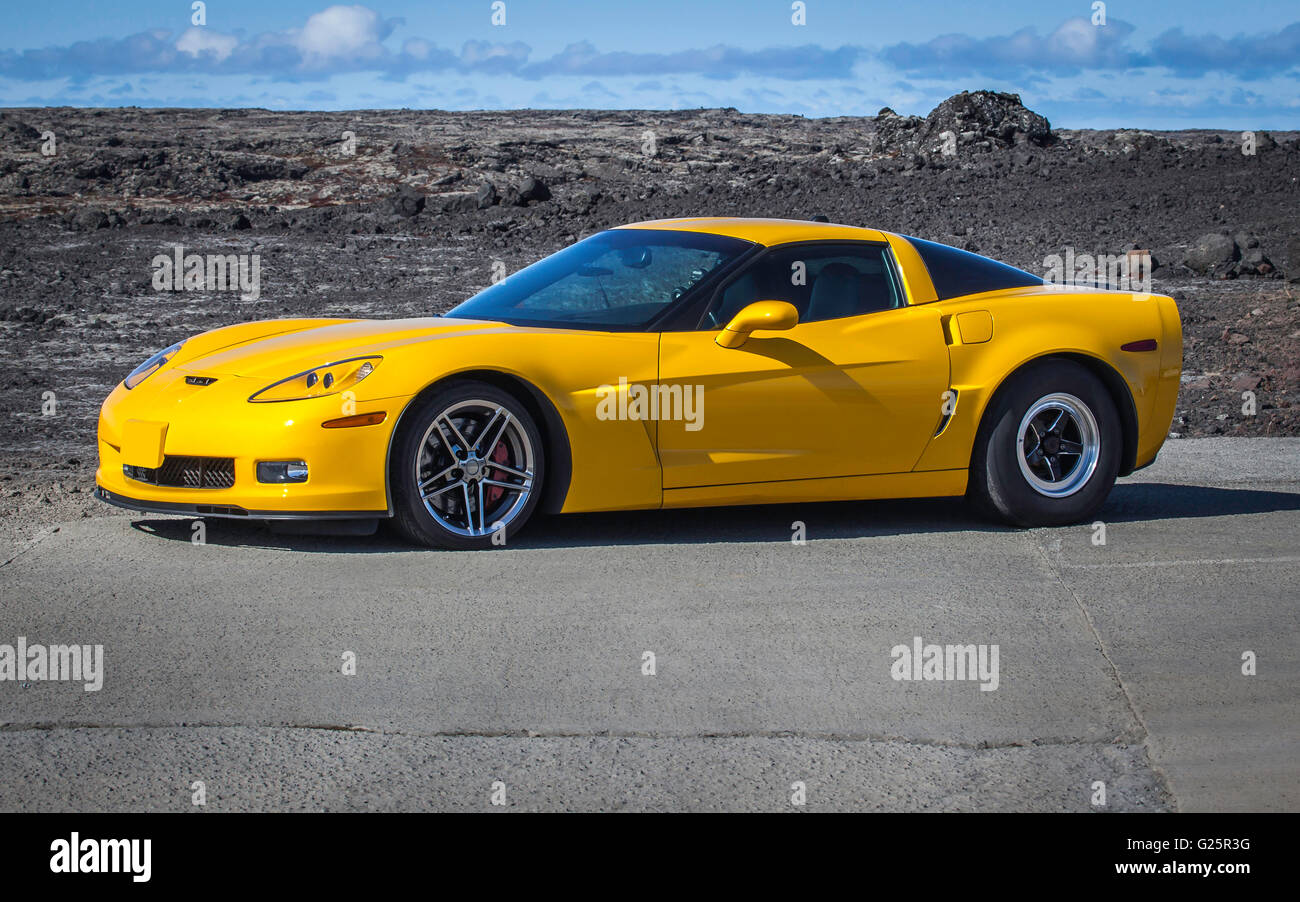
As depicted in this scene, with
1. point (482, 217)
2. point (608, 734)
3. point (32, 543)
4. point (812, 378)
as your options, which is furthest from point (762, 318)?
point (482, 217)

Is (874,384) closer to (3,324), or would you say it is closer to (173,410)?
(173,410)

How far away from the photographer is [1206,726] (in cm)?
421

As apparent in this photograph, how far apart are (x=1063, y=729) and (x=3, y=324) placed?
44.8 feet

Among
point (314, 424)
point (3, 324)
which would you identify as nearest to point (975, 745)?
point (314, 424)

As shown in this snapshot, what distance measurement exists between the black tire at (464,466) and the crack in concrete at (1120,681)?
2.17 metres

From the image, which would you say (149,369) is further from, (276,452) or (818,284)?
(818,284)

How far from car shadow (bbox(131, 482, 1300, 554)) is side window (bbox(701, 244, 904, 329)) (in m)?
0.98

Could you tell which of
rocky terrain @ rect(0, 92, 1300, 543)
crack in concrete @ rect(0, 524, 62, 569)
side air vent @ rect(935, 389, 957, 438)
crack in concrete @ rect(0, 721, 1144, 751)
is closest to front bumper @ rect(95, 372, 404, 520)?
crack in concrete @ rect(0, 524, 62, 569)

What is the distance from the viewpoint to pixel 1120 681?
4.61 m

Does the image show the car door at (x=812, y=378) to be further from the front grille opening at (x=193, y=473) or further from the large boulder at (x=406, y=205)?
the large boulder at (x=406, y=205)

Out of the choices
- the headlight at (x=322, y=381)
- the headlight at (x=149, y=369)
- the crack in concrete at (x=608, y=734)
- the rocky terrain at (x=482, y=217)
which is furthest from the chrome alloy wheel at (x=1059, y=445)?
the rocky terrain at (x=482, y=217)

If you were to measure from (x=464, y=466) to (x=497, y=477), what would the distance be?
170mm

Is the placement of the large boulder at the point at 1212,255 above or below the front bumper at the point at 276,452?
above

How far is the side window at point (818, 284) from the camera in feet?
21.4
